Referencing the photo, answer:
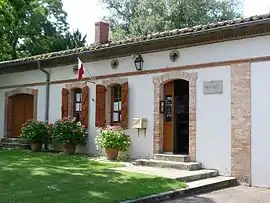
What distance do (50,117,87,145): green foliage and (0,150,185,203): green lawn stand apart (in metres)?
2.79

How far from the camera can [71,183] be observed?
335 inches

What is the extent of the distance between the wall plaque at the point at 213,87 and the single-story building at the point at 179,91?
3cm

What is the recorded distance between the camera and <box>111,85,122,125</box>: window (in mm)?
14188

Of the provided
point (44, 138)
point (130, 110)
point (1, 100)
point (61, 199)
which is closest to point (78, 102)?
point (44, 138)

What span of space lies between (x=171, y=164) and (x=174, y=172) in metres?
0.84

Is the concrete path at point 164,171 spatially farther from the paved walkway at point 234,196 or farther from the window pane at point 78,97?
the window pane at point 78,97

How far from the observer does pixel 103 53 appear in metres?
14.2

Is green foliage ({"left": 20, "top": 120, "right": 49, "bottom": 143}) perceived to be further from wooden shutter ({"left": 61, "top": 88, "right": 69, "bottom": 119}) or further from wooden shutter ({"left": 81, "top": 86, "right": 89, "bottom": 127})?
wooden shutter ({"left": 81, "top": 86, "right": 89, "bottom": 127})

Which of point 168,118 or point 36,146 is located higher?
point 168,118

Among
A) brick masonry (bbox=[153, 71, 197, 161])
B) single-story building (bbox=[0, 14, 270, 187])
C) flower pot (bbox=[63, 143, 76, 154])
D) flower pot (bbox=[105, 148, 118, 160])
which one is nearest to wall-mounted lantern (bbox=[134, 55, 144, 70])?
single-story building (bbox=[0, 14, 270, 187])

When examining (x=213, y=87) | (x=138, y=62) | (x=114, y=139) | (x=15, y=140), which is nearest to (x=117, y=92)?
(x=138, y=62)

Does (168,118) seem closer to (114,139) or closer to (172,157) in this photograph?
(172,157)

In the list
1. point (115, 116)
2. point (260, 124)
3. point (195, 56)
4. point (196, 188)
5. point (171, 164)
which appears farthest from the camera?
point (115, 116)

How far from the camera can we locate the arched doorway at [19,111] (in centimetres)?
1802
